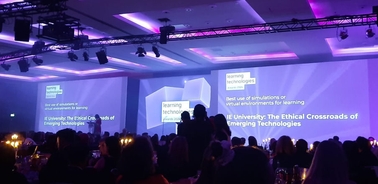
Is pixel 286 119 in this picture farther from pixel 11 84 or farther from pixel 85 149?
pixel 11 84

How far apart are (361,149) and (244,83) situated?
754 cm

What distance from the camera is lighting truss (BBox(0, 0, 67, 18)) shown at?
7680 millimetres

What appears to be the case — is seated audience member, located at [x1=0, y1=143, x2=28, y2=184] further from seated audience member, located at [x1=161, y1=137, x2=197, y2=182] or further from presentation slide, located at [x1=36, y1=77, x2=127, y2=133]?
presentation slide, located at [x1=36, y1=77, x2=127, y2=133]

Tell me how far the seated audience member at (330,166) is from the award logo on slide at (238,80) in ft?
32.8

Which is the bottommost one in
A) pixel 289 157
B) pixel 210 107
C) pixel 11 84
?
pixel 289 157

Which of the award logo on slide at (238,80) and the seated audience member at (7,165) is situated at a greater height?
the award logo on slide at (238,80)

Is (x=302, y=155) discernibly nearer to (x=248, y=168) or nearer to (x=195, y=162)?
(x=195, y=162)

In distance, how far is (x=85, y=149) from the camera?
11.1 feet

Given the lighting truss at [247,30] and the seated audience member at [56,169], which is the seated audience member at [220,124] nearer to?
the seated audience member at [56,169]

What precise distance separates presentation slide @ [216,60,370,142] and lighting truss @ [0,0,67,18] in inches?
259

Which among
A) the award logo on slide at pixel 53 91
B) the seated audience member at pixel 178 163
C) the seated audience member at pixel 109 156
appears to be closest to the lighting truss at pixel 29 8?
the seated audience member at pixel 109 156

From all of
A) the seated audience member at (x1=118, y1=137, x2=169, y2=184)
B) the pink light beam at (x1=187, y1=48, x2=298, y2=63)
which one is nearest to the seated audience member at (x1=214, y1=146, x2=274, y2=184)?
the seated audience member at (x1=118, y1=137, x2=169, y2=184)

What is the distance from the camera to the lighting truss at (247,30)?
27.7 ft

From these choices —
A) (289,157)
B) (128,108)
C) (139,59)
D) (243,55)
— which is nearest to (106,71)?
(128,108)
